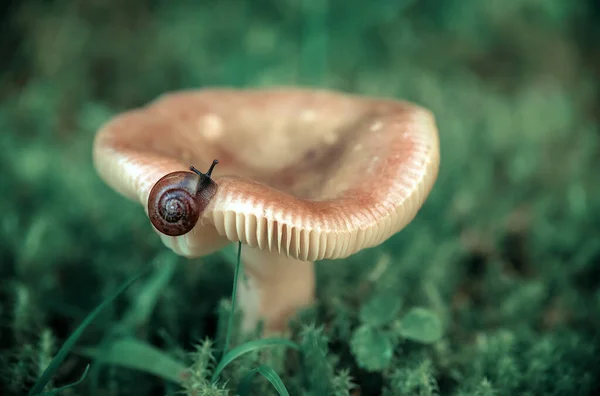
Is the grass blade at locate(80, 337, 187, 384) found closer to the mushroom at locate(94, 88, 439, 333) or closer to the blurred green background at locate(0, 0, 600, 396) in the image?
the blurred green background at locate(0, 0, 600, 396)

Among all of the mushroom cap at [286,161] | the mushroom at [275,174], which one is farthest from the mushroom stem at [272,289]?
the mushroom cap at [286,161]

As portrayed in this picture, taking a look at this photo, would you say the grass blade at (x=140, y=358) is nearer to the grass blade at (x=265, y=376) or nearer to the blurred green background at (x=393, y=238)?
the blurred green background at (x=393, y=238)

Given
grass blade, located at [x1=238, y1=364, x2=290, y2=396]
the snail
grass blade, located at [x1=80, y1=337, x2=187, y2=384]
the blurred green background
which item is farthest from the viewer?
the blurred green background

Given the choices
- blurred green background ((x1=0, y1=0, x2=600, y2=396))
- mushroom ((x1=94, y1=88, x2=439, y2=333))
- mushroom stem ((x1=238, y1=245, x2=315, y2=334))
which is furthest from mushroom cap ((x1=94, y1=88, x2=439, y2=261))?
blurred green background ((x1=0, y1=0, x2=600, y2=396))

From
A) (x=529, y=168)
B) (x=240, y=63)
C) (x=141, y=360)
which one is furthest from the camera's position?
(x=240, y=63)

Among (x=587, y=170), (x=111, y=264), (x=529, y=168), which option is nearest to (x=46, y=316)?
(x=111, y=264)

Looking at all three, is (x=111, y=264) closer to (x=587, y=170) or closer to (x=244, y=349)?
(x=244, y=349)
